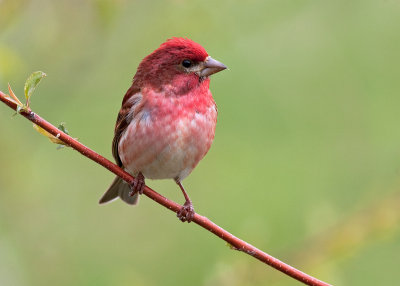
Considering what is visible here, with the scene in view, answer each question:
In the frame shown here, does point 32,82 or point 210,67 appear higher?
point 210,67

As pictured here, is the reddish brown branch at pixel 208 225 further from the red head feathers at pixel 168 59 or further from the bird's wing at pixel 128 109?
the red head feathers at pixel 168 59

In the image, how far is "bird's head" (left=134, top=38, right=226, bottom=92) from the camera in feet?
18.7

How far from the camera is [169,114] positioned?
18.6 feet

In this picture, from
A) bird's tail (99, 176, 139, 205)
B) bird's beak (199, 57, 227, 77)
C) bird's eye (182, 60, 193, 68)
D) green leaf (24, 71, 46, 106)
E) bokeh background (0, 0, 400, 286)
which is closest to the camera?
green leaf (24, 71, 46, 106)

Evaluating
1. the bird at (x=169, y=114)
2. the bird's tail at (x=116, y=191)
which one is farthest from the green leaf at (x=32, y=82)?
the bird's tail at (x=116, y=191)

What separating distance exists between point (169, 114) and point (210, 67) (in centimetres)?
A: 46

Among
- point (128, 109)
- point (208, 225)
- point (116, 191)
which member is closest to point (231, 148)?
point (116, 191)

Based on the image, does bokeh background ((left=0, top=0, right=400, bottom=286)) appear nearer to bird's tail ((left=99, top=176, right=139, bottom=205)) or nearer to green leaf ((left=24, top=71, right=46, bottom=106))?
bird's tail ((left=99, top=176, right=139, bottom=205))

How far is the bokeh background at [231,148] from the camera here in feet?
20.0

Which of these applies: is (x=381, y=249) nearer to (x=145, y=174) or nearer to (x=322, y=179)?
(x=322, y=179)

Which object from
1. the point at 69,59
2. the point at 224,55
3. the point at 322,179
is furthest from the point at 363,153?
the point at 69,59

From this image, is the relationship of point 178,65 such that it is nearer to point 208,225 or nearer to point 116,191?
point 116,191

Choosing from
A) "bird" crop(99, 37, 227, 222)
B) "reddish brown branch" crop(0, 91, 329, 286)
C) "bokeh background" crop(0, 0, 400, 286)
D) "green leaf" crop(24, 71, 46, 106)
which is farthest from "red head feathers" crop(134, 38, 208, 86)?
"green leaf" crop(24, 71, 46, 106)

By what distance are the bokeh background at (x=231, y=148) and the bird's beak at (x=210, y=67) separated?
0.50m
